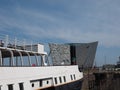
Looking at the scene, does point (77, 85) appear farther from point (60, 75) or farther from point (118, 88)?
point (118, 88)

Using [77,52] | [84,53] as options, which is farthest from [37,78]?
[84,53]

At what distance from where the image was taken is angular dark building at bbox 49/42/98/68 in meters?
61.8

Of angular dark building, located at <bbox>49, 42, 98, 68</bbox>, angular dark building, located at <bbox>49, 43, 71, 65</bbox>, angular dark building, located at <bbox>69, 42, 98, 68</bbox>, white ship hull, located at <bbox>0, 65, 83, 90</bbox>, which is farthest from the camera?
A: angular dark building, located at <bbox>69, 42, 98, 68</bbox>

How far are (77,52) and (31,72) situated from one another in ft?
182

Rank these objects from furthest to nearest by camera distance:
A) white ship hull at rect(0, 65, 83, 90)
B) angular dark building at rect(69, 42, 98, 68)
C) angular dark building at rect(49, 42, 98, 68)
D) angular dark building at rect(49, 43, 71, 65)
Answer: angular dark building at rect(69, 42, 98, 68) → angular dark building at rect(49, 43, 71, 65) → angular dark building at rect(49, 42, 98, 68) → white ship hull at rect(0, 65, 83, 90)

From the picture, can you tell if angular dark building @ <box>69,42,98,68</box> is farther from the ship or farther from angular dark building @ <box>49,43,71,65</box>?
the ship

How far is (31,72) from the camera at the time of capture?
19.9m

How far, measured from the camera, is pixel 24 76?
1895 cm

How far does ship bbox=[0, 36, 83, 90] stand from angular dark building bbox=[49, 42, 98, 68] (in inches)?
1198

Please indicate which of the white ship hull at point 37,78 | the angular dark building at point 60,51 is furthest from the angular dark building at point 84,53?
the white ship hull at point 37,78

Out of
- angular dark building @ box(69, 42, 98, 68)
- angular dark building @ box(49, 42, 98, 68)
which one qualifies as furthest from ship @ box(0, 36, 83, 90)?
angular dark building @ box(69, 42, 98, 68)

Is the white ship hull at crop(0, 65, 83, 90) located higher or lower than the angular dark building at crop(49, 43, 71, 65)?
lower

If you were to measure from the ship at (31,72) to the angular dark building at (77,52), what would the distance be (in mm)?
30428

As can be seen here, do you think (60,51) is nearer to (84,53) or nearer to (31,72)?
(84,53)
